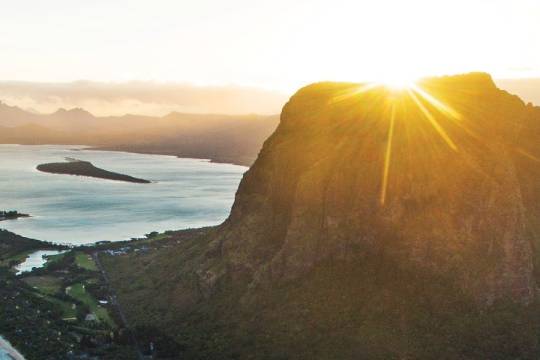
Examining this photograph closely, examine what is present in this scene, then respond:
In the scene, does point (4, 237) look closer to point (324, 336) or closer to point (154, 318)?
point (154, 318)

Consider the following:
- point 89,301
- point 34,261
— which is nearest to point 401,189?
point 89,301

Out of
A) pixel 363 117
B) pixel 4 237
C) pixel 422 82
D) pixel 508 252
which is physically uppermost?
pixel 422 82

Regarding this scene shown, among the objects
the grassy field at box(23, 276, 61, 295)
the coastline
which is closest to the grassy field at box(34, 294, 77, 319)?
the grassy field at box(23, 276, 61, 295)

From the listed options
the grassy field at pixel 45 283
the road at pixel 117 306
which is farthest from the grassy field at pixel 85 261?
the grassy field at pixel 45 283

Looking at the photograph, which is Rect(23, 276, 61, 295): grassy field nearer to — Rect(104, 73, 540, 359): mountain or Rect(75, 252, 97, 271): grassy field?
Rect(75, 252, 97, 271): grassy field

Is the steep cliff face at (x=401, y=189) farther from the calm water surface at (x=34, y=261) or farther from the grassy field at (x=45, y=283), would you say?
the calm water surface at (x=34, y=261)

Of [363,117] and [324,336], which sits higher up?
[363,117]

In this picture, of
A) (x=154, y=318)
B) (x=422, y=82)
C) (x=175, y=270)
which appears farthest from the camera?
(x=175, y=270)

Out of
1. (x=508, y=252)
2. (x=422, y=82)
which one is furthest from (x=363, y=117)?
(x=508, y=252)

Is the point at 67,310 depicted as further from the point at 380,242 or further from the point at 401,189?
the point at 401,189
